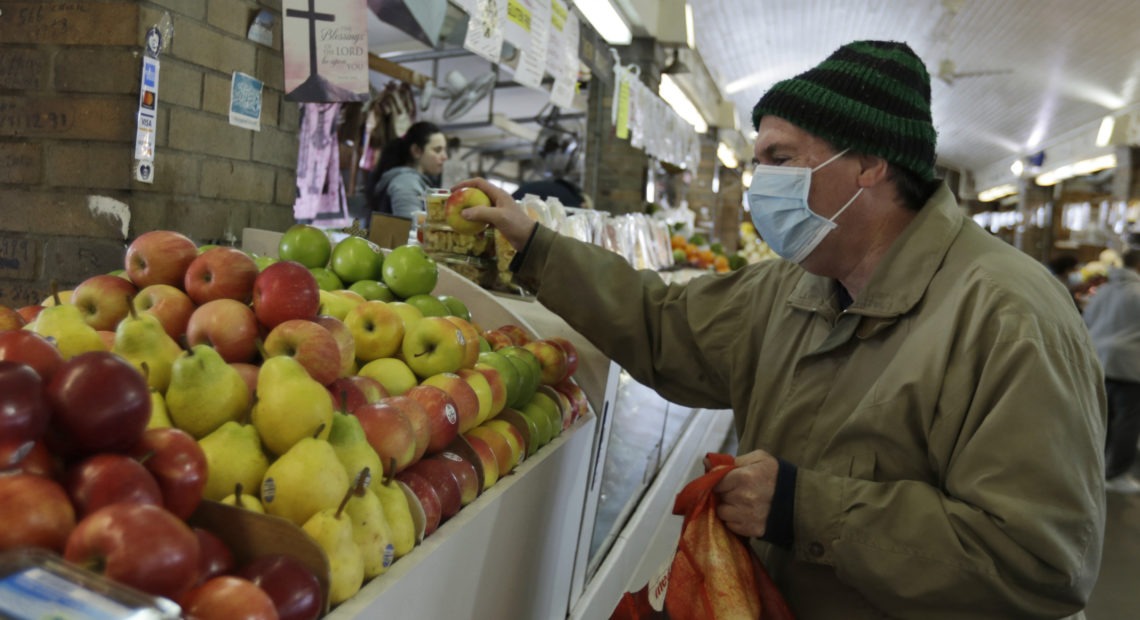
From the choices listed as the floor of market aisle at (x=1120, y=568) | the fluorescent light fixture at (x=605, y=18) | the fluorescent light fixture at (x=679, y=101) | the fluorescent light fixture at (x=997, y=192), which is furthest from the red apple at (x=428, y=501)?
the fluorescent light fixture at (x=997, y=192)

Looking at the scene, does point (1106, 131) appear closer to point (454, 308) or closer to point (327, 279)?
point (454, 308)

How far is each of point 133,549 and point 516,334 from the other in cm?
165

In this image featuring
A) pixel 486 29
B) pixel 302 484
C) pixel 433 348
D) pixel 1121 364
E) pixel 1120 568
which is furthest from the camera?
pixel 1121 364

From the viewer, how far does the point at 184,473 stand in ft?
3.45

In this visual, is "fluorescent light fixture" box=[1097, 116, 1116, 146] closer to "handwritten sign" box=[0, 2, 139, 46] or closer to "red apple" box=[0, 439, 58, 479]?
"handwritten sign" box=[0, 2, 139, 46]

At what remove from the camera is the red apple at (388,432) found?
1.45 m

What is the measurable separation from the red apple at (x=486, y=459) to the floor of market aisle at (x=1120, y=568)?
417cm

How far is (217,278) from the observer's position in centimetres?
171

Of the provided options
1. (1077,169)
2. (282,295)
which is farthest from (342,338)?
(1077,169)

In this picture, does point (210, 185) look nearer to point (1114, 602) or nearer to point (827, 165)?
point (827, 165)

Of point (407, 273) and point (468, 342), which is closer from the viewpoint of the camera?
point (468, 342)

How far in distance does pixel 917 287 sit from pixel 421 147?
446cm

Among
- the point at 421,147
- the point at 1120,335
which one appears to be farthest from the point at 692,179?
Answer: the point at 421,147

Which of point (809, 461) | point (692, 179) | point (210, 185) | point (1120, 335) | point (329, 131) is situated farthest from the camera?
point (692, 179)
